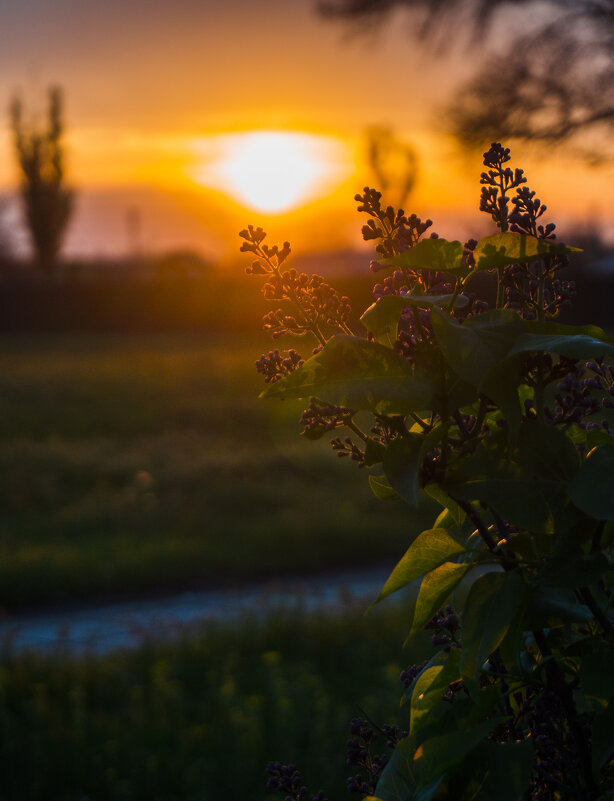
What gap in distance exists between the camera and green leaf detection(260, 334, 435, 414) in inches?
39.7

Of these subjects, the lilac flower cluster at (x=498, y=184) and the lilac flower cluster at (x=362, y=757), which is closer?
the lilac flower cluster at (x=498, y=184)

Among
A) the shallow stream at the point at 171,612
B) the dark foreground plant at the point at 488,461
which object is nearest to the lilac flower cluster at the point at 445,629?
the dark foreground plant at the point at 488,461

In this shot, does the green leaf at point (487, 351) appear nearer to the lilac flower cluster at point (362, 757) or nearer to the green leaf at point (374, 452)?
the green leaf at point (374, 452)

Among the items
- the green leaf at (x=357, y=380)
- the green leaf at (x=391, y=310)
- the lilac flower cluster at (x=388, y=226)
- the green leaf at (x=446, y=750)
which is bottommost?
the green leaf at (x=446, y=750)

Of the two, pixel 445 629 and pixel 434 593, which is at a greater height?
pixel 434 593

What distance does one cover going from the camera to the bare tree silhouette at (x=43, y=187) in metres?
47.7

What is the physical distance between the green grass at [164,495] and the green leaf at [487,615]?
6.58 metres

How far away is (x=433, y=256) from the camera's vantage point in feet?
3.56

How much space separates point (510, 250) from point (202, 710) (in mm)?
3928

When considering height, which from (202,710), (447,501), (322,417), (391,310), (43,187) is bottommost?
(202,710)

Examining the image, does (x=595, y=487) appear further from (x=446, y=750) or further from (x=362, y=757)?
(x=362, y=757)

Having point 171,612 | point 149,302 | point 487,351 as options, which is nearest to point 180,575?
point 171,612

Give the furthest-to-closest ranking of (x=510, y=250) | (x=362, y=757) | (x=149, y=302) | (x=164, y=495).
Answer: (x=149, y=302)
(x=164, y=495)
(x=362, y=757)
(x=510, y=250)

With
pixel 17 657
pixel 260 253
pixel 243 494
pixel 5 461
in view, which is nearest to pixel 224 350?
pixel 5 461
